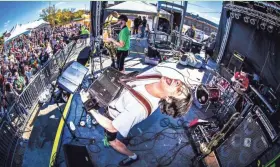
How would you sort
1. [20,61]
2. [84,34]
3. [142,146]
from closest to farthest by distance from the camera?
1. [142,146]
2. [84,34]
3. [20,61]

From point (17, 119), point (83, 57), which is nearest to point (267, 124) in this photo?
point (17, 119)

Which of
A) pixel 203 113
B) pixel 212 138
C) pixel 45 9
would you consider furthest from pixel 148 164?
pixel 45 9

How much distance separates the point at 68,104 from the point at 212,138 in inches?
147

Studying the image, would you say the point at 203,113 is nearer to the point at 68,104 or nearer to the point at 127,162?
the point at 127,162

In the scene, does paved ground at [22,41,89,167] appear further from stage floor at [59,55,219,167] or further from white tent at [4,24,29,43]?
white tent at [4,24,29,43]

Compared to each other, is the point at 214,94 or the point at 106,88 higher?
the point at 106,88

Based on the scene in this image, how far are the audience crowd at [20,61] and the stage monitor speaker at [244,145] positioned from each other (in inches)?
224

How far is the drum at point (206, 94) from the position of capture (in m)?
6.16

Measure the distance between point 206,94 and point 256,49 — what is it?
2.37m

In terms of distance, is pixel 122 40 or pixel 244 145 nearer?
pixel 244 145

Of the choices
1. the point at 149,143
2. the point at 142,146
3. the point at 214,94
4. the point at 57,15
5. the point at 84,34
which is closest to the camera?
the point at 142,146

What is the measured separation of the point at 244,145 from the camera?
12.9 ft

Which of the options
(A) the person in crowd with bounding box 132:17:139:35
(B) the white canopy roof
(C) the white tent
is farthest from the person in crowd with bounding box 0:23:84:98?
(A) the person in crowd with bounding box 132:17:139:35

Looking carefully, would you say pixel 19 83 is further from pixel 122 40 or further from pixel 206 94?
pixel 206 94
